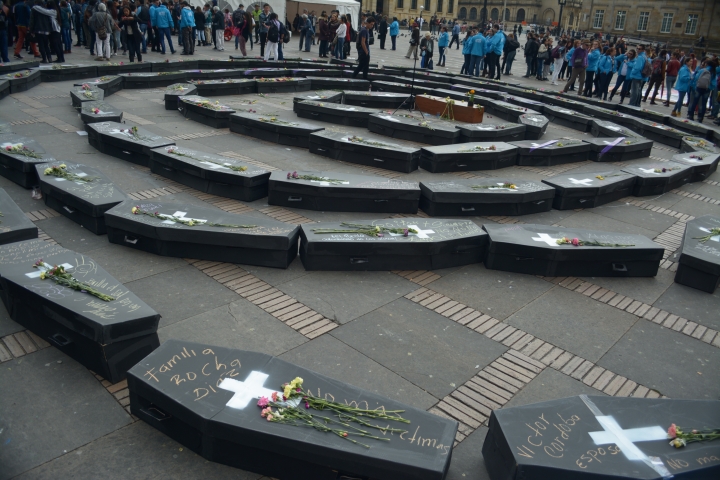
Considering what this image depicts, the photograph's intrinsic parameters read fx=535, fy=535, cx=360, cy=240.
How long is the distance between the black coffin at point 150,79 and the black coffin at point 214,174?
921 centimetres

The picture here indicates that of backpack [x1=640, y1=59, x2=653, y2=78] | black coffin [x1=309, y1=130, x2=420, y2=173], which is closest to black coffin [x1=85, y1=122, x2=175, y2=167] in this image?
black coffin [x1=309, y1=130, x2=420, y2=173]

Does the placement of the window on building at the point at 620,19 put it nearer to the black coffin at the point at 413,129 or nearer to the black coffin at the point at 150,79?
the black coffin at the point at 150,79

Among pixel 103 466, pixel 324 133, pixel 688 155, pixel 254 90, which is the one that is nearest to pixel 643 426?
pixel 103 466

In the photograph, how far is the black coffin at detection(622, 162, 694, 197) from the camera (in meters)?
10.4

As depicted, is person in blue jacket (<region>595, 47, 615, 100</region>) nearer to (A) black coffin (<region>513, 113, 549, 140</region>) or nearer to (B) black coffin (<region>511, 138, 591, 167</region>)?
(A) black coffin (<region>513, 113, 549, 140</region>)

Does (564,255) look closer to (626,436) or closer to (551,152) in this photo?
(626,436)

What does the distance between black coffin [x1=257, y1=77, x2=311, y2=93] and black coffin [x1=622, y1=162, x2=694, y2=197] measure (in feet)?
37.0

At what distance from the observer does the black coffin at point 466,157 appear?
35.0 feet

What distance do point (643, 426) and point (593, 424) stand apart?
35cm

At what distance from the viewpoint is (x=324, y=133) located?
1146 cm

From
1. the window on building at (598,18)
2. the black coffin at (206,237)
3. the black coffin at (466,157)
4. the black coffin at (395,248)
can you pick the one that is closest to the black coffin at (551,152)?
the black coffin at (466,157)

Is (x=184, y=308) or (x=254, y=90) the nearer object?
(x=184, y=308)

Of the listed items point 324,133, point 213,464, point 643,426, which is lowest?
Answer: point 213,464

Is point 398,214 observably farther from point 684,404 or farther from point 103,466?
point 103,466
